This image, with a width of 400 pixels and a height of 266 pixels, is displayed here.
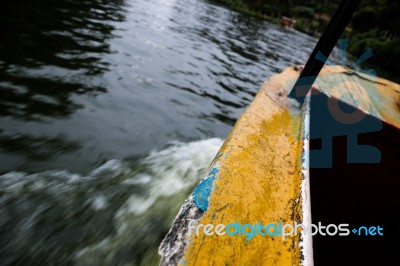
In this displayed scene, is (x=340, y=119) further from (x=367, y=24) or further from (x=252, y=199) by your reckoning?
(x=367, y=24)

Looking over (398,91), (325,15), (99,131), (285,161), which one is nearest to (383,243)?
(285,161)

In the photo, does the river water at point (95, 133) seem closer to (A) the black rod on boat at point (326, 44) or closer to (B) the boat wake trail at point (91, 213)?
(B) the boat wake trail at point (91, 213)

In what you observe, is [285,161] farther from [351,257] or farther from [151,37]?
[151,37]

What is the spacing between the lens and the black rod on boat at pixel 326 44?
199 cm

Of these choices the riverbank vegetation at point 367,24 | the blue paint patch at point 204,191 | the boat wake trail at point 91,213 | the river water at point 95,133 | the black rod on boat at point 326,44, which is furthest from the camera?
the riverbank vegetation at point 367,24

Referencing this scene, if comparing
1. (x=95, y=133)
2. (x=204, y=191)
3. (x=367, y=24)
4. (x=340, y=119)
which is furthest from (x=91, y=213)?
(x=367, y=24)

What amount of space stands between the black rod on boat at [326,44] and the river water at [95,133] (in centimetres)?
120

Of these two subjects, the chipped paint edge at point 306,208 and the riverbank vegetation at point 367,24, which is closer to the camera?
the chipped paint edge at point 306,208

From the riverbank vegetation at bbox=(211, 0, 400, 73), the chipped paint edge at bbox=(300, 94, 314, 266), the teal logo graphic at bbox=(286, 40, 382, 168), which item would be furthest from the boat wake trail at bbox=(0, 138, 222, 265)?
the riverbank vegetation at bbox=(211, 0, 400, 73)

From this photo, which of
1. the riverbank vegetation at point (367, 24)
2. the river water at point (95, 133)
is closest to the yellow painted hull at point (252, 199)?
the river water at point (95, 133)

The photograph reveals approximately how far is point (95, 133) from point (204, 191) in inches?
82.4

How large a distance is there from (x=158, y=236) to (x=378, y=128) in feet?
5.47

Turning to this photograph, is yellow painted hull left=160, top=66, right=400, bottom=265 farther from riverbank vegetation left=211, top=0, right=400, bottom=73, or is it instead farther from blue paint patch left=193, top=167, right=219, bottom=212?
riverbank vegetation left=211, top=0, right=400, bottom=73

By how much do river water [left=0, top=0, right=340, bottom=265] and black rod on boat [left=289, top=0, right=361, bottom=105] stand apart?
1.20m
